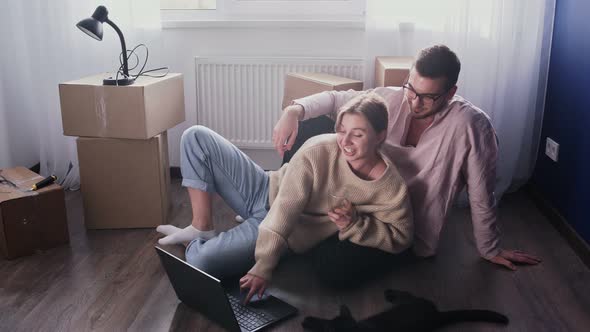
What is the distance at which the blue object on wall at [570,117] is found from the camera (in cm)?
220

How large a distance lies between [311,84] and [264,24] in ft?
1.71

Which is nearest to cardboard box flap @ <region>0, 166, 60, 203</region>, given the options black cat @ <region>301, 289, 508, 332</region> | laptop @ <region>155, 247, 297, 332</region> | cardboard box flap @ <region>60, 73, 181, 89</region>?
cardboard box flap @ <region>60, 73, 181, 89</region>

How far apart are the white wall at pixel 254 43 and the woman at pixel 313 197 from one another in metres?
0.99

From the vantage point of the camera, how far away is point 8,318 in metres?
1.68

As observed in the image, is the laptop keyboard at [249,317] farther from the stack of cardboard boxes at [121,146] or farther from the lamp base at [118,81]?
the lamp base at [118,81]

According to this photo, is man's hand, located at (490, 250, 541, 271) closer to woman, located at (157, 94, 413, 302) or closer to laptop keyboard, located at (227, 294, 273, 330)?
woman, located at (157, 94, 413, 302)

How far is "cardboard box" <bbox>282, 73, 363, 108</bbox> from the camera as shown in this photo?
2.43 metres

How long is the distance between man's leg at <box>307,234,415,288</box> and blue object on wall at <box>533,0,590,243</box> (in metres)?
0.88

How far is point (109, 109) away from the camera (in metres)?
2.18

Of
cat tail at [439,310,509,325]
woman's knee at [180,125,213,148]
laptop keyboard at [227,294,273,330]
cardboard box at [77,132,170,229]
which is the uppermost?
woman's knee at [180,125,213,148]

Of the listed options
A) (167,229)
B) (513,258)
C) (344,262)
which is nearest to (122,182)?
(167,229)

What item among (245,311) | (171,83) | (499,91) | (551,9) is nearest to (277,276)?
(245,311)

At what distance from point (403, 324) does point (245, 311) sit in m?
0.48

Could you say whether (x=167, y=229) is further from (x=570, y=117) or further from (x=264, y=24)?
(x=570, y=117)
